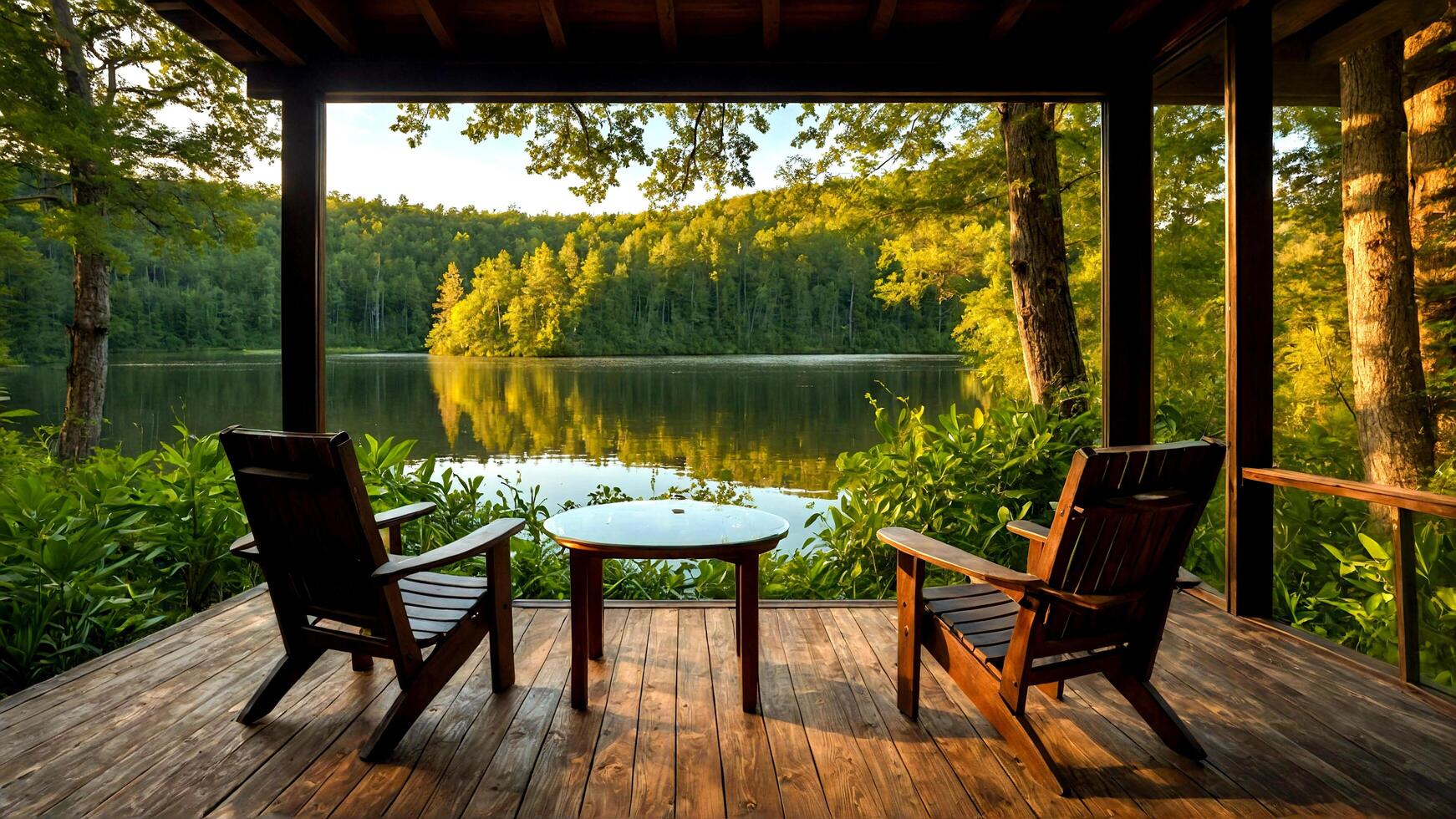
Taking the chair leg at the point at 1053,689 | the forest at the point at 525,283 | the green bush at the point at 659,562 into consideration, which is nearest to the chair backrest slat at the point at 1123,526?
the chair leg at the point at 1053,689

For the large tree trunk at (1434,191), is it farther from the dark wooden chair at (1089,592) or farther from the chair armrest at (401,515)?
the chair armrest at (401,515)

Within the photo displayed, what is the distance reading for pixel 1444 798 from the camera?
1847 millimetres

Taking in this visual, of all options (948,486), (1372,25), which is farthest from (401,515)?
(1372,25)

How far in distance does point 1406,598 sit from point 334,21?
4.74 meters

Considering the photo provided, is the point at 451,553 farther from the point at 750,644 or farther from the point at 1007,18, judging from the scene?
the point at 1007,18

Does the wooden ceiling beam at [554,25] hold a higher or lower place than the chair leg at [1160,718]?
higher

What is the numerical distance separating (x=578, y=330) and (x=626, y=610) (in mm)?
11889

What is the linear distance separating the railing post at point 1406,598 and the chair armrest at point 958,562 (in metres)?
1.50

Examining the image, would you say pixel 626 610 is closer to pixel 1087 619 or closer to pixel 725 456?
pixel 1087 619

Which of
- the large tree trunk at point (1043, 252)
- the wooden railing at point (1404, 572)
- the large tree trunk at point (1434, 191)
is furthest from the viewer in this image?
the large tree trunk at point (1043, 252)

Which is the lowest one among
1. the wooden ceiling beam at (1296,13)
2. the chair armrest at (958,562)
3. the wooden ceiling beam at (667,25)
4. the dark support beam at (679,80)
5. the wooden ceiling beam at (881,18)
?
the chair armrest at (958,562)

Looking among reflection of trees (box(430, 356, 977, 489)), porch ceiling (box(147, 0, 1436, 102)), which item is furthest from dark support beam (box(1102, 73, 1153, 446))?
reflection of trees (box(430, 356, 977, 489))

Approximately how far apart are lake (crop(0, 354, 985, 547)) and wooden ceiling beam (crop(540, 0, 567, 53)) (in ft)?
16.2

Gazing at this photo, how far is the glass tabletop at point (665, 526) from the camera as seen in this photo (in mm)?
2420
